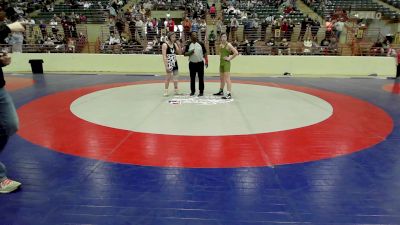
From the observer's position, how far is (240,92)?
A: 962 centimetres

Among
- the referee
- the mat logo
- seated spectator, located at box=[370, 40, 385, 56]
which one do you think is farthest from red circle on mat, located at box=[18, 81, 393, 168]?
seated spectator, located at box=[370, 40, 385, 56]

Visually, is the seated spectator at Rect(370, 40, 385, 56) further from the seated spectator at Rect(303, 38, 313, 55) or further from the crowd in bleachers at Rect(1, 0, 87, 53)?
the crowd in bleachers at Rect(1, 0, 87, 53)

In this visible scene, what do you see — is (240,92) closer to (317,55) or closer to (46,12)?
A: (317,55)

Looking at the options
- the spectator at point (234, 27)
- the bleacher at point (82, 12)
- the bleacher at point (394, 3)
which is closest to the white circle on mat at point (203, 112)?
the spectator at point (234, 27)

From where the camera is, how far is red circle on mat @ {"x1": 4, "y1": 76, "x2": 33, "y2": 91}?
1029 centimetres

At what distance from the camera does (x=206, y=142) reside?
5.37 m

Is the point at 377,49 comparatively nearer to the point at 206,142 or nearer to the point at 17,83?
the point at 206,142

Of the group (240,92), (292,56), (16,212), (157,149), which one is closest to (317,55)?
(292,56)

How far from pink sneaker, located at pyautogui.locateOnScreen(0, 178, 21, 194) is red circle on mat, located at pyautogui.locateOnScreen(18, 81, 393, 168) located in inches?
45.6

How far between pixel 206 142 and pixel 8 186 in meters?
2.76

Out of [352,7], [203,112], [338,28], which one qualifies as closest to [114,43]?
[203,112]

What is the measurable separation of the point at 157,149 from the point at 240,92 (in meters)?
5.02

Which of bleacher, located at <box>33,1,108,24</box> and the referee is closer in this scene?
the referee

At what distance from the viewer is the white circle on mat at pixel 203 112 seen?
616cm
